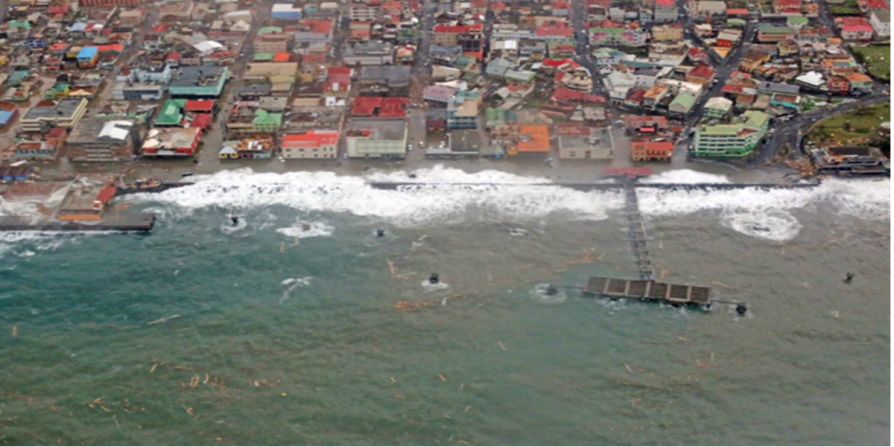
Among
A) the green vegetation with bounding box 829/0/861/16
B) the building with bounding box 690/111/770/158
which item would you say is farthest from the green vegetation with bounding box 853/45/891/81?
the building with bounding box 690/111/770/158

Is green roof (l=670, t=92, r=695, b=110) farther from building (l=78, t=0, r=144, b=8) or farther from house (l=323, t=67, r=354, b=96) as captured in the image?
building (l=78, t=0, r=144, b=8)

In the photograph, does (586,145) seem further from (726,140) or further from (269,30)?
(269,30)

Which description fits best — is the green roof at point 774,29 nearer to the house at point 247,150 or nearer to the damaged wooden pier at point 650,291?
the damaged wooden pier at point 650,291

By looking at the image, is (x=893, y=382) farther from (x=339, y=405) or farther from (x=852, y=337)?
(x=339, y=405)

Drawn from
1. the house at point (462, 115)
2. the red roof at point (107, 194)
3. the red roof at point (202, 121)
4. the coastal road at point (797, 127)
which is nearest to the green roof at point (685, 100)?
the coastal road at point (797, 127)

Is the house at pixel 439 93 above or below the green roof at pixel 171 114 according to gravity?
below
